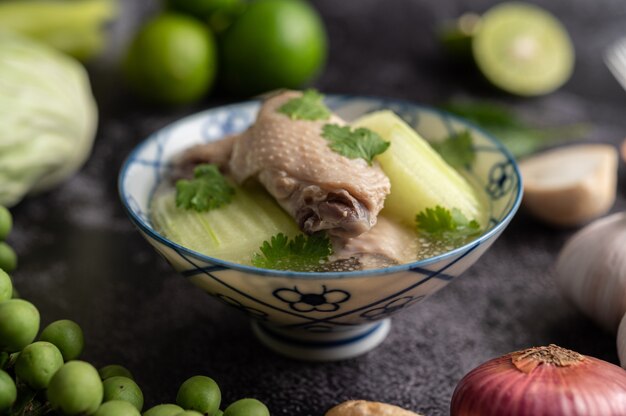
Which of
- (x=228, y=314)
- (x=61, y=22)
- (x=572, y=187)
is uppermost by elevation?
(x=572, y=187)

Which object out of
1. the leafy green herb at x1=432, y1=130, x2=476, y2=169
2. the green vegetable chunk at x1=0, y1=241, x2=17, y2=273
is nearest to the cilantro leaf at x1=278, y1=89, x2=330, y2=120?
the leafy green herb at x1=432, y1=130, x2=476, y2=169

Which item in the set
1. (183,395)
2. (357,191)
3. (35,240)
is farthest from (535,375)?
(35,240)

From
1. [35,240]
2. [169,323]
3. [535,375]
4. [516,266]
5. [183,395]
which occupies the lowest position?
[35,240]

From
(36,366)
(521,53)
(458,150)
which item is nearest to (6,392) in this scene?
(36,366)

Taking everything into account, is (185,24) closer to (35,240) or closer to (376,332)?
(35,240)

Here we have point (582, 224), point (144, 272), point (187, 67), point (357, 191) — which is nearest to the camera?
Answer: point (357, 191)

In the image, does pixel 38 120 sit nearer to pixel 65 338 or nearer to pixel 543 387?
pixel 65 338

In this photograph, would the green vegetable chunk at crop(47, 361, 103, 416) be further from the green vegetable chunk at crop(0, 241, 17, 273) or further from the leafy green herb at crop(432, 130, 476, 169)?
the leafy green herb at crop(432, 130, 476, 169)
